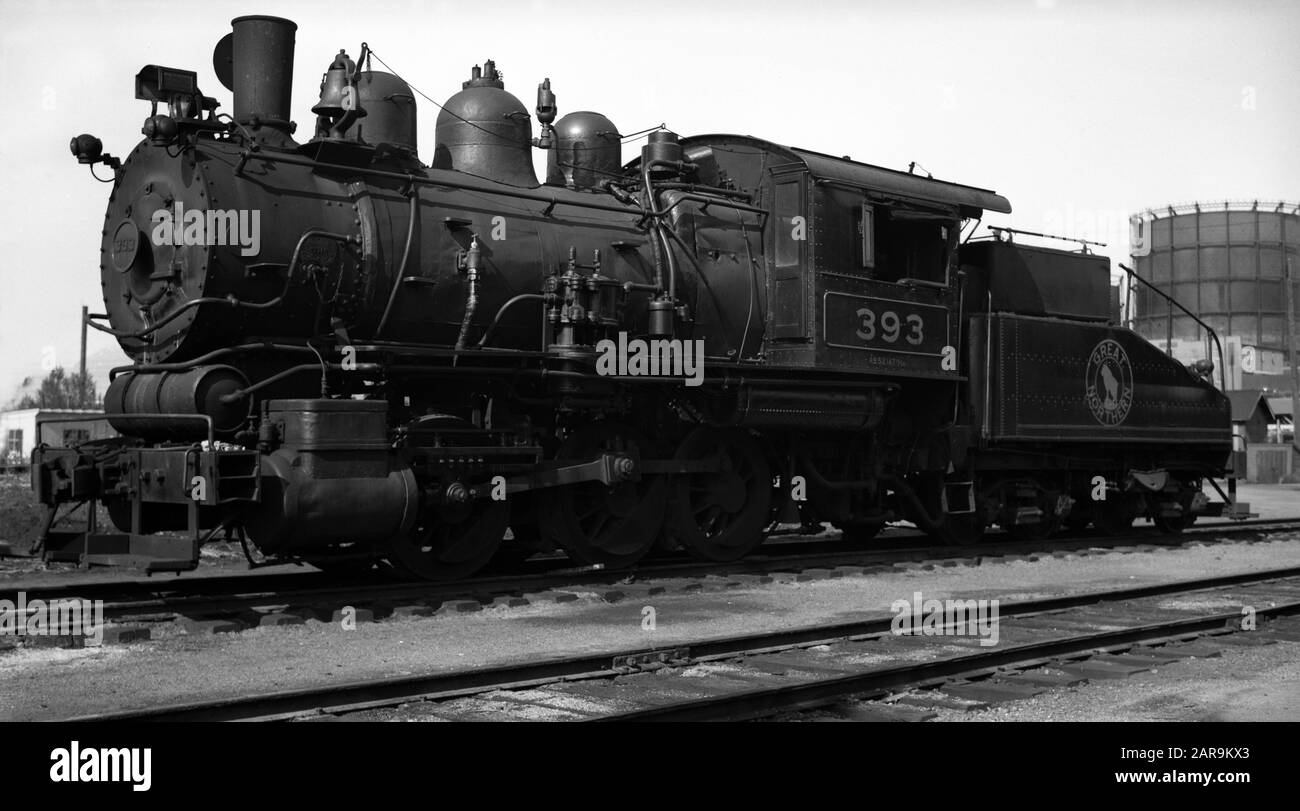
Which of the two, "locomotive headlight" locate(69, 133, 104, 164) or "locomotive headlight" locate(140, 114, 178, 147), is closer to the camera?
"locomotive headlight" locate(140, 114, 178, 147)

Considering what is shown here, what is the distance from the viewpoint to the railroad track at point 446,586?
8.76 metres

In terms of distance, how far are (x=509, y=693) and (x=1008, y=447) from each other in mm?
9558

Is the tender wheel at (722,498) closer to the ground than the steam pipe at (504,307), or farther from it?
closer to the ground

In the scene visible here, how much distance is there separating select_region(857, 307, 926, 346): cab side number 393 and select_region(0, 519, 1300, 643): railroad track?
228 cm

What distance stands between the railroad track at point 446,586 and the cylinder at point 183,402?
1.24 metres

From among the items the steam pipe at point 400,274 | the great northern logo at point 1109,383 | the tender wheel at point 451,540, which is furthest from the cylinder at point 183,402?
the great northern logo at point 1109,383

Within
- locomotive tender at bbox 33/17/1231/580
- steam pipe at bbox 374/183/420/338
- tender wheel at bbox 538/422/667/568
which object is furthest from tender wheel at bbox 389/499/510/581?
→ steam pipe at bbox 374/183/420/338

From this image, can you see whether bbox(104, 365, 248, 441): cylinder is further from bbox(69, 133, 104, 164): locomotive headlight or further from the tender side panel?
the tender side panel

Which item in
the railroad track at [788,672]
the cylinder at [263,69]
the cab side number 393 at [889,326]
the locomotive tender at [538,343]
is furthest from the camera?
the cab side number 393 at [889,326]

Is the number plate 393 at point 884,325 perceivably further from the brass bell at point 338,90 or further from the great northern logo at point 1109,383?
the brass bell at point 338,90

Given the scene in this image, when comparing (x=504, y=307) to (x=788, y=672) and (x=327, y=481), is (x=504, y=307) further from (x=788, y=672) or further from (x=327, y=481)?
(x=788, y=672)

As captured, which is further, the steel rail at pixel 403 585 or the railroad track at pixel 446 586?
the steel rail at pixel 403 585

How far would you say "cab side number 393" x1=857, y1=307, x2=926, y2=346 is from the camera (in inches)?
499

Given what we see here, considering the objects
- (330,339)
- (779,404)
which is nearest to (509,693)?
(330,339)
